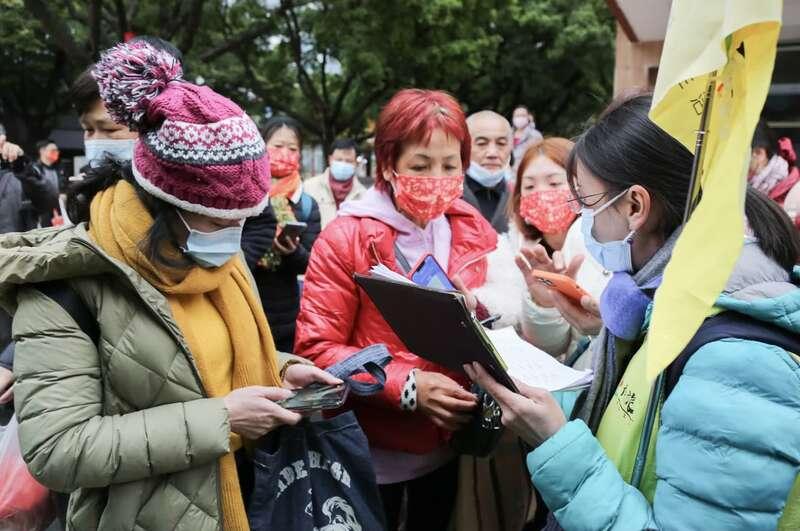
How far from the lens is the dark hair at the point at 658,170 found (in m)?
1.53

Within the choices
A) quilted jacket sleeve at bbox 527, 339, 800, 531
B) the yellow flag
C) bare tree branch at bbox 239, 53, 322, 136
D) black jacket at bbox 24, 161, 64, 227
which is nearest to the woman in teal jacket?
quilted jacket sleeve at bbox 527, 339, 800, 531

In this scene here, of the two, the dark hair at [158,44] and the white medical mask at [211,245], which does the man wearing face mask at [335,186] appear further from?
the white medical mask at [211,245]

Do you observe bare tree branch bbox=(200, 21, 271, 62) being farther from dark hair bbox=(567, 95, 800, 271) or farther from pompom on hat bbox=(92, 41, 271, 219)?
dark hair bbox=(567, 95, 800, 271)

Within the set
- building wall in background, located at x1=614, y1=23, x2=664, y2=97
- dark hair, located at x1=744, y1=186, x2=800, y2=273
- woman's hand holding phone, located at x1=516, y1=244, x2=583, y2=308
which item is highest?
building wall in background, located at x1=614, y1=23, x2=664, y2=97

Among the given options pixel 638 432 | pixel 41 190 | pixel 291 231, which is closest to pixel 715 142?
pixel 638 432

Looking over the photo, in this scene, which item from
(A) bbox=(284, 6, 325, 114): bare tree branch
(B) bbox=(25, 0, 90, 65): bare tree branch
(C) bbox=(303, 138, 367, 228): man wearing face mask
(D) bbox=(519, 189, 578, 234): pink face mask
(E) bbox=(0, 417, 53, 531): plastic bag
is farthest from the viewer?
(A) bbox=(284, 6, 325, 114): bare tree branch

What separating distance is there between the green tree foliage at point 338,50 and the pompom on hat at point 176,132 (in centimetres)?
1149

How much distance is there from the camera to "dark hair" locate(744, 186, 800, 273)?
150 cm

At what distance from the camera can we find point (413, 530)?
2574 mm

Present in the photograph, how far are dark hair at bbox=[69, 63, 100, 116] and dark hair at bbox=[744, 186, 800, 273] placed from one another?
2175mm

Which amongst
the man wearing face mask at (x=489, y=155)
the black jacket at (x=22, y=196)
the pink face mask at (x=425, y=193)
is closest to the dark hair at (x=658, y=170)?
the pink face mask at (x=425, y=193)

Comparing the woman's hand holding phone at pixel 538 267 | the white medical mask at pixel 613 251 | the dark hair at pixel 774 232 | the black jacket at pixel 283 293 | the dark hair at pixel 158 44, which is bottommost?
the black jacket at pixel 283 293

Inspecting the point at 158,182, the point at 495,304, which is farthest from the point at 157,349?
the point at 495,304

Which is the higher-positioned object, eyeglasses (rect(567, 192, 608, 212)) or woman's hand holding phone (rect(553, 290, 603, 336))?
eyeglasses (rect(567, 192, 608, 212))
